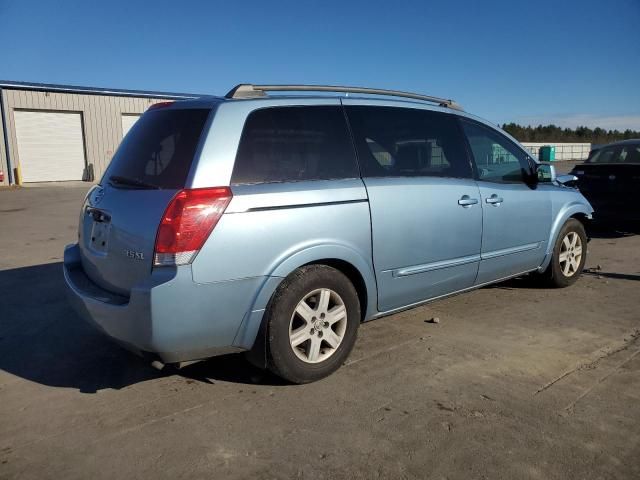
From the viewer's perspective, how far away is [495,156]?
5008 millimetres

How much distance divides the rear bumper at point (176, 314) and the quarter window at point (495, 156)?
255 centimetres

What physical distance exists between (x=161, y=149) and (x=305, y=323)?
143 centimetres

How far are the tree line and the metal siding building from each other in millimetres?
49269

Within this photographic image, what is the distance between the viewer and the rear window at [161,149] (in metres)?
3.21

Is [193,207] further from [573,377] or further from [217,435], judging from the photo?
[573,377]

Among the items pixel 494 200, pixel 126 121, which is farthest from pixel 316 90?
pixel 126 121

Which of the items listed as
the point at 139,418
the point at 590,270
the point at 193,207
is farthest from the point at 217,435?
the point at 590,270

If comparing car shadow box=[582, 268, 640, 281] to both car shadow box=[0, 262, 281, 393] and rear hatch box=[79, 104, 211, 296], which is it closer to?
car shadow box=[0, 262, 281, 393]

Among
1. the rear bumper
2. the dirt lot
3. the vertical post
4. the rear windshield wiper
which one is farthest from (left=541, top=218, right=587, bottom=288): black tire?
the vertical post

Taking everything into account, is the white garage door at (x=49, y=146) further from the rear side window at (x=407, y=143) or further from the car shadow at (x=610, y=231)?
the rear side window at (x=407, y=143)

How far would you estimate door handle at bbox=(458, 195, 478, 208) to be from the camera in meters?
4.39

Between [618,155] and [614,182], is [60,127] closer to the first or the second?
[618,155]

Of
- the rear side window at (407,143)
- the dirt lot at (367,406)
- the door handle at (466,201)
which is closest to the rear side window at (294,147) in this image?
the rear side window at (407,143)

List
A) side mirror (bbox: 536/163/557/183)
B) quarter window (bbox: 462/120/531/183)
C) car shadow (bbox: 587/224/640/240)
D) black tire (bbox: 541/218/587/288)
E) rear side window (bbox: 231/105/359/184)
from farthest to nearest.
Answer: car shadow (bbox: 587/224/640/240) → black tire (bbox: 541/218/587/288) → side mirror (bbox: 536/163/557/183) → quarter window (bbox: 462/120/531/183) → rear side window (bbox: 231/105/359/184)
